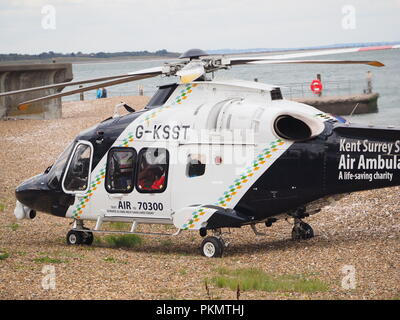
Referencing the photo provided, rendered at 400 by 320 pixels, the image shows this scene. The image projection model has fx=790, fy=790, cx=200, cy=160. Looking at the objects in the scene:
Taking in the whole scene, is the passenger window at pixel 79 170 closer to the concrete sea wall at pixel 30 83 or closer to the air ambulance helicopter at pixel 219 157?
the air ambulance helicopter at pixel 219 157

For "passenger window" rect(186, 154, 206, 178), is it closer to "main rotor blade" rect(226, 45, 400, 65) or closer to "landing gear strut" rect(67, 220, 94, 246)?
"main rotor blade" rect(226, 45, 400, 65)

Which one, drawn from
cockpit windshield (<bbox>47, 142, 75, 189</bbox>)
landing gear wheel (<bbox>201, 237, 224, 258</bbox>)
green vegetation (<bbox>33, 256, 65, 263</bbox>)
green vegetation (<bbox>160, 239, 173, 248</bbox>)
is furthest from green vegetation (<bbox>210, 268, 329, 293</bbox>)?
cockpit windshield (<bbox>47, 142, 75, 189</bbox>)

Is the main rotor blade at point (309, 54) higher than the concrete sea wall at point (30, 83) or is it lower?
higher

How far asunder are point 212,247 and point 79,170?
10.2 ft

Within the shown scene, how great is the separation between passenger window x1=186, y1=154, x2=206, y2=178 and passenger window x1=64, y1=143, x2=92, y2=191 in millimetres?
2135

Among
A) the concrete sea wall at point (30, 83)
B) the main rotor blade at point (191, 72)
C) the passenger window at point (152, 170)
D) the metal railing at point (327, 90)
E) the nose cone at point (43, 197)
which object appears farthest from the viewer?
the metal railing at point (327, 90)

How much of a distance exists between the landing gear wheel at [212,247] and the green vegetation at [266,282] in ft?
4.77

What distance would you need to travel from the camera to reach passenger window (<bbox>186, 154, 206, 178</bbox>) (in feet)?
44.1

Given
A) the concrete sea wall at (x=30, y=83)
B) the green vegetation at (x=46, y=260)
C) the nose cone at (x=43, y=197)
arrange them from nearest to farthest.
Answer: the green vegetation at (x=46, y=260) → the nose cone at (x=43, y=197) → the concrete sea wall at (x=30, y=83)

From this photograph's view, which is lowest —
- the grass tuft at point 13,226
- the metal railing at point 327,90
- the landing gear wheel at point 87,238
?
the metal railing at point 327,90

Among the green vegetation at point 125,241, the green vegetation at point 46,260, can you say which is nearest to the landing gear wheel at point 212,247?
the green vegetation at point 125,241

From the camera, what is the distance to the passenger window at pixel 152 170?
45.2 feet
